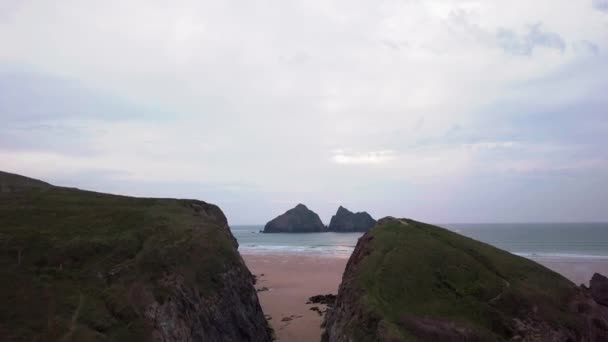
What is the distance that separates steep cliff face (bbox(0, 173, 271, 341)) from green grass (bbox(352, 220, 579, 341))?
8056mm

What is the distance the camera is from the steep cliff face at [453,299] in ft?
67.1

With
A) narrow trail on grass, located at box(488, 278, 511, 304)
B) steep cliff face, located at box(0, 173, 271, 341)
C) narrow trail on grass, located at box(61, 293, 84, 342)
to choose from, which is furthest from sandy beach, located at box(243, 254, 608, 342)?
narrow trail on grass, located at box(61, 293, 84, 342)

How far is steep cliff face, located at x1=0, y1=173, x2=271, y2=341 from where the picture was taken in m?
19.8

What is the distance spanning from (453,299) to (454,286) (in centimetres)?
114

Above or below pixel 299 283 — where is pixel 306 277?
above

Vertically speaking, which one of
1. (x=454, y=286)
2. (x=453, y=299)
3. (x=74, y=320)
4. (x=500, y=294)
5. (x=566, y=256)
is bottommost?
(x=74, y=320)

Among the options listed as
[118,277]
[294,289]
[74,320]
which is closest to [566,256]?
[294,289]

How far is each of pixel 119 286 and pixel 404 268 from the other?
15.6 metres


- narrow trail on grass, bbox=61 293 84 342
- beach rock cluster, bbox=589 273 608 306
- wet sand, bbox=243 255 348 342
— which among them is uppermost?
beach rock cluster, bbox=589 273 608 306

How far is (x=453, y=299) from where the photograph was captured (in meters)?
22.3

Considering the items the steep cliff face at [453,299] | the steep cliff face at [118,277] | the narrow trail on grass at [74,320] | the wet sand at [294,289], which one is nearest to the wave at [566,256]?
the wet sand at [294,289]

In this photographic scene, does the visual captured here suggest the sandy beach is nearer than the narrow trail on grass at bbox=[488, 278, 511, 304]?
No

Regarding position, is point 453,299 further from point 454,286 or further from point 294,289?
point 294,289

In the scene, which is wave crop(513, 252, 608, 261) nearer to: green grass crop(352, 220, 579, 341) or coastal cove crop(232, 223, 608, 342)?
coastal cove crop(232, 223, 608, 342)
